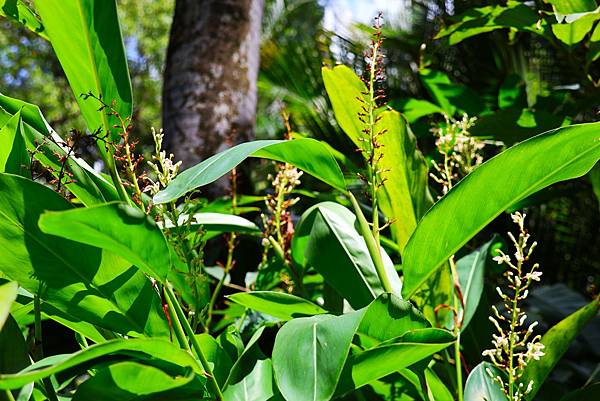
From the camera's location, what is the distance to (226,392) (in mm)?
648

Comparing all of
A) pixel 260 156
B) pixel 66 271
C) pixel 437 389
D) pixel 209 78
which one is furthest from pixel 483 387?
pixel 209 78

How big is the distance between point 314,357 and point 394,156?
372 mm

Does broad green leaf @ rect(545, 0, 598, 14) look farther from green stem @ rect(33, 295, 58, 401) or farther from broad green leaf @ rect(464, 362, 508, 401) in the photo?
green stem @ rect(33, 295, 58, 401)

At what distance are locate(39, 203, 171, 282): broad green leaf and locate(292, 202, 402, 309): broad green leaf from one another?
0.26 metres

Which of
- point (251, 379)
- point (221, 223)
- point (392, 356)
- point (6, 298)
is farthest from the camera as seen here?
point (221, 223)

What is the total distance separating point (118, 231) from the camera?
509 millimetres

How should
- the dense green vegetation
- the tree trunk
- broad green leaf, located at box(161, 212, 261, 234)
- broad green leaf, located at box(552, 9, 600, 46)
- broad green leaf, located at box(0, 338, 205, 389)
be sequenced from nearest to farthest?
1. broad green leaf, located at box(0, 338, 205, 389)
2. the dense green vegetation
3. broad green leaf, located at box(161, 212, 261, 234)
4. broad green leaf, located at box(552, 9, 600, 46)
5. the tree trunk

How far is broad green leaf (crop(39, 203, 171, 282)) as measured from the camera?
0.47 m

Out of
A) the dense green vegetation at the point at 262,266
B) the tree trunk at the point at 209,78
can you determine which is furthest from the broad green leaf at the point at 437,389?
the tree trunk at the point at 209,78

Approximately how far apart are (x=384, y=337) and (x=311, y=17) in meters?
9.76

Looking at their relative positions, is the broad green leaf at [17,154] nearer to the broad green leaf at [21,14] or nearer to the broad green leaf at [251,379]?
the broad green leaf at [21,14]

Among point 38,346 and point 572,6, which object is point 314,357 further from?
point 572,6

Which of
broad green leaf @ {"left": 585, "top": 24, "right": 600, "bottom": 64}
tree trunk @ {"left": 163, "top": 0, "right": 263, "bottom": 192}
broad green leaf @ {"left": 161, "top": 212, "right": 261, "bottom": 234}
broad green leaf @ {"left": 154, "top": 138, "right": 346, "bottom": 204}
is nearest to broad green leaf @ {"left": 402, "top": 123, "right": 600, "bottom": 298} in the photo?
broad green leaf @ {"left": 154, "top": 138, "right": 346, "bottom": 204}

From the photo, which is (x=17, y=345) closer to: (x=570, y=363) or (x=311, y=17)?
(x=570, y=363)
